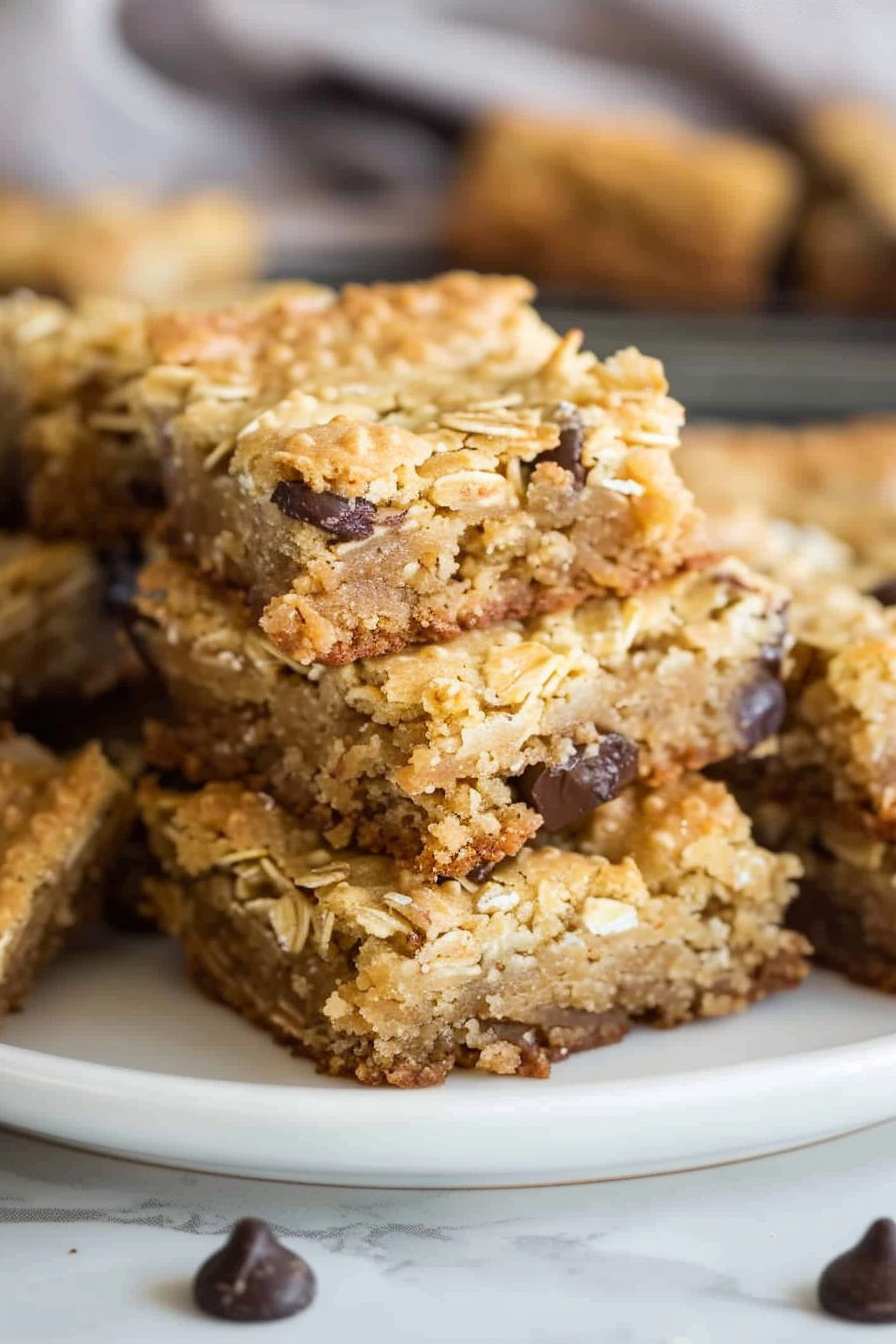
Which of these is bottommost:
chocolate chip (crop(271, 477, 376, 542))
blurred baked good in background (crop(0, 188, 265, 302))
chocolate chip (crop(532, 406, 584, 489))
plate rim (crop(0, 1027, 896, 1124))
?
blurred baked good in background (crop(0, 188, 265, 302))

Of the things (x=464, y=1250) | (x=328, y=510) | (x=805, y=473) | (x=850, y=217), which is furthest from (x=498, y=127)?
(x=464, y=1250)

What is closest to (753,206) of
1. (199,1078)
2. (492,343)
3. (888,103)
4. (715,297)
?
(715,297)

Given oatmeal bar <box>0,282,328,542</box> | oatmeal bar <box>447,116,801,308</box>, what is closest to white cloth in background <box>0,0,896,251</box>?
oatmeal bar <box>447,116,801,308</box>

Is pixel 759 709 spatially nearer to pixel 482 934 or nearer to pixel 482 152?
pixel 482 934

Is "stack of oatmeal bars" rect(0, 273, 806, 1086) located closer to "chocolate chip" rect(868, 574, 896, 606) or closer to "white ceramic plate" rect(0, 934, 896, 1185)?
"white ceramic plate" rect(0, 934, 896, 1185)

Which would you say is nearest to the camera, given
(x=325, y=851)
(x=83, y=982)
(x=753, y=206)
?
(x=325, y=851)

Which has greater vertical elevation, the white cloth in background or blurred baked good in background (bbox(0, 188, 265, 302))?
the white cloth in background

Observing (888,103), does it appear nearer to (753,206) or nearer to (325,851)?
(753,206)
